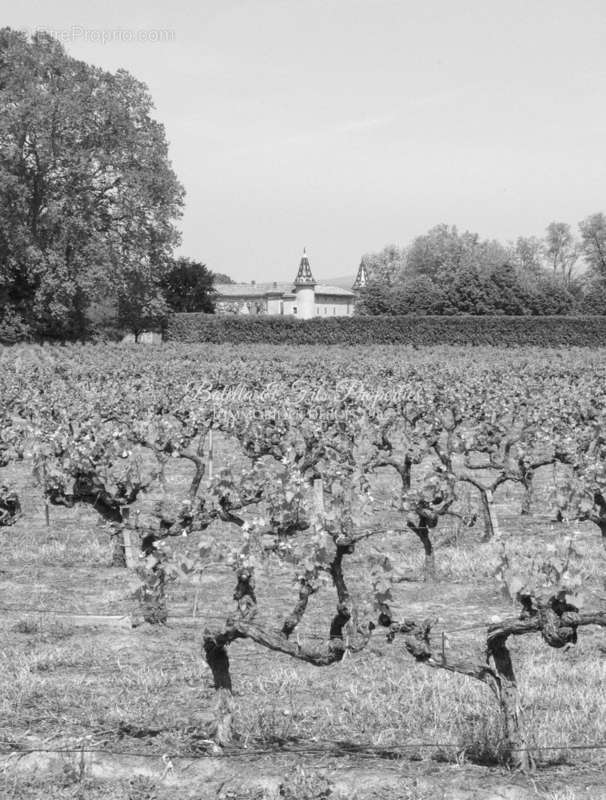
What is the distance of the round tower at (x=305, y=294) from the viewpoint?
119m

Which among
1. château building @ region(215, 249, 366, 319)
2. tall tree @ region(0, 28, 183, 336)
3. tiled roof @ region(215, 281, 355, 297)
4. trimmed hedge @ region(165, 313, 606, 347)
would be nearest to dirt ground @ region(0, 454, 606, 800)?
tall tree @ region(0, 28, 183, 336)

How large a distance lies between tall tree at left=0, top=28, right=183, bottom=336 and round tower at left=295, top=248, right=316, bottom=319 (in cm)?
6658

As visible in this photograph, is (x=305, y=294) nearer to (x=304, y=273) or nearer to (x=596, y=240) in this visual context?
(x=304, y=273)

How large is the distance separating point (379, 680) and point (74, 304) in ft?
152

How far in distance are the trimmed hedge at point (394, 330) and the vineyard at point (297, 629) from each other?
147 feet

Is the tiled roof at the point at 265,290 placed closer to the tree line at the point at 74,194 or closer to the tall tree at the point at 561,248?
the tall tree at the point at 561,248

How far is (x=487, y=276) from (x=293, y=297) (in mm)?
49067

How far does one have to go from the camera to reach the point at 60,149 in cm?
4869

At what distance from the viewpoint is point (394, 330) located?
6041 centimetres

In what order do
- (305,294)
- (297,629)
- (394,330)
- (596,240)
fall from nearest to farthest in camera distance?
(297,629)
(394,330)
(596,240)
(305,294)

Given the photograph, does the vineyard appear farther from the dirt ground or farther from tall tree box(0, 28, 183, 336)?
tall tree box(0, 28, 183, 336)

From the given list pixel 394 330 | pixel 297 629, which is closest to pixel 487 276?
pixel 394 330

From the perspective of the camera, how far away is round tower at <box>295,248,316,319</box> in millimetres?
119188

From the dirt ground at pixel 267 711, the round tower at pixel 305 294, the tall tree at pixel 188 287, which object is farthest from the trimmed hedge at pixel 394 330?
the round tower at pixel 305 294
